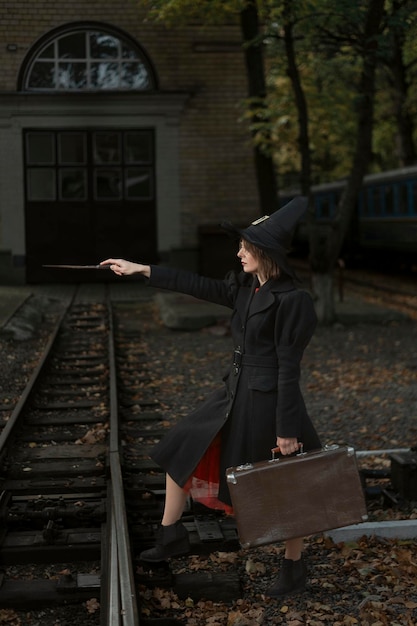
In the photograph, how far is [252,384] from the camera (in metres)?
4.46

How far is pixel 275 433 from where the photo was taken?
4.50 metres

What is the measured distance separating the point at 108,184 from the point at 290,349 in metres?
16.9

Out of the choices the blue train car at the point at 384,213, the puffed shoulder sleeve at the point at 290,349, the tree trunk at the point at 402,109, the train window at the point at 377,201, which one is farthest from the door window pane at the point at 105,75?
the puffed shoulder sleeve at the point at 290,349

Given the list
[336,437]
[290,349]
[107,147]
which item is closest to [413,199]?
[107,147]

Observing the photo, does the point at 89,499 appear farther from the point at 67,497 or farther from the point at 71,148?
the point at 71,148

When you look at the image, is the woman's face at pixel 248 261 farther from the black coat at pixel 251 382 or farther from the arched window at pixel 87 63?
the arched window at pixel 87 63

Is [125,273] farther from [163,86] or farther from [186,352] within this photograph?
[163,86]

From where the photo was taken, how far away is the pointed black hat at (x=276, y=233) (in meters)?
4.37

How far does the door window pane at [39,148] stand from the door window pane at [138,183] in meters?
1.70

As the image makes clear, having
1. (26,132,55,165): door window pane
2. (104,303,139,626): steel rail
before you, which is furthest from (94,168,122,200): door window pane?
(104,303,139,626): steel rail

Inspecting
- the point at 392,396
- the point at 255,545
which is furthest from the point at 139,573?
the point at 392,396

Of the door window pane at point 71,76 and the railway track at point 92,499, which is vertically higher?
the door window pane at point 71,76

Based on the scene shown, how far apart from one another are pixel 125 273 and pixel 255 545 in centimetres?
140

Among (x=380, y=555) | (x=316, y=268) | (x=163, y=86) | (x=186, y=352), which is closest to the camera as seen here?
(x=380, y=555)
